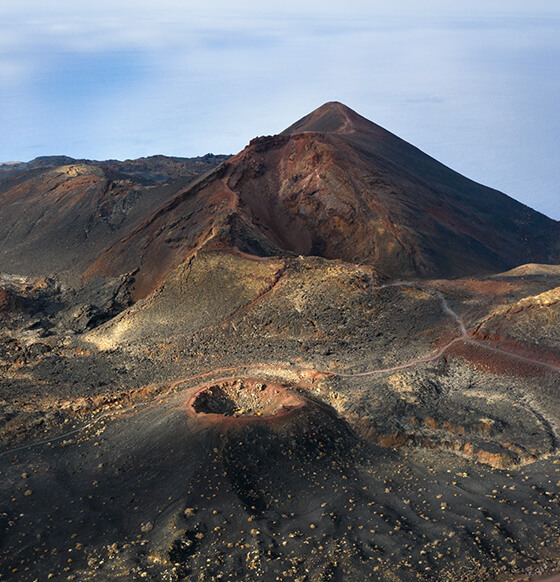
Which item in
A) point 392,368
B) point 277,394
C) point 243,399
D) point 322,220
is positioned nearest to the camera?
point 277,394

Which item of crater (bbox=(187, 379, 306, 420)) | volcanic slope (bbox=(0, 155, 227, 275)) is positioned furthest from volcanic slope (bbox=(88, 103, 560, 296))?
crater (bbox=(187, 379, 306, 420))

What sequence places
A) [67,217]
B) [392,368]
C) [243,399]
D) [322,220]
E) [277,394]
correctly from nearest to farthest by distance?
1. [277,394]
2. [243,399]
3. [392,368]
4. [322,220]
5. [67,217]

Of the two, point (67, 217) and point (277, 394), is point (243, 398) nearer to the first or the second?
point (277, 394)

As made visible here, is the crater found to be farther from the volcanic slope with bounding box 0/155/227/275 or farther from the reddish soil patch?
the volcanic slope with bounding box 0/155/227/275

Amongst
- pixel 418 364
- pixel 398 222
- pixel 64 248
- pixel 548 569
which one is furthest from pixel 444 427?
pixel 64 248

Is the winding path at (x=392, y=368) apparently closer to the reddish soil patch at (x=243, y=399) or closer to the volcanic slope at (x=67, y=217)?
the reddish soil patch at (x=243, y=399)

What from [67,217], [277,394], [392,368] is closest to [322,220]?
[67,217]

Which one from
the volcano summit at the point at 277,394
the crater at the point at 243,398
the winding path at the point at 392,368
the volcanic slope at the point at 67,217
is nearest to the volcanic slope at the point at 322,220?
the volcano summit at the point at 277,394

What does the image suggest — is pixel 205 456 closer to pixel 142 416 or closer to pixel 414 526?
pixel 142 416
